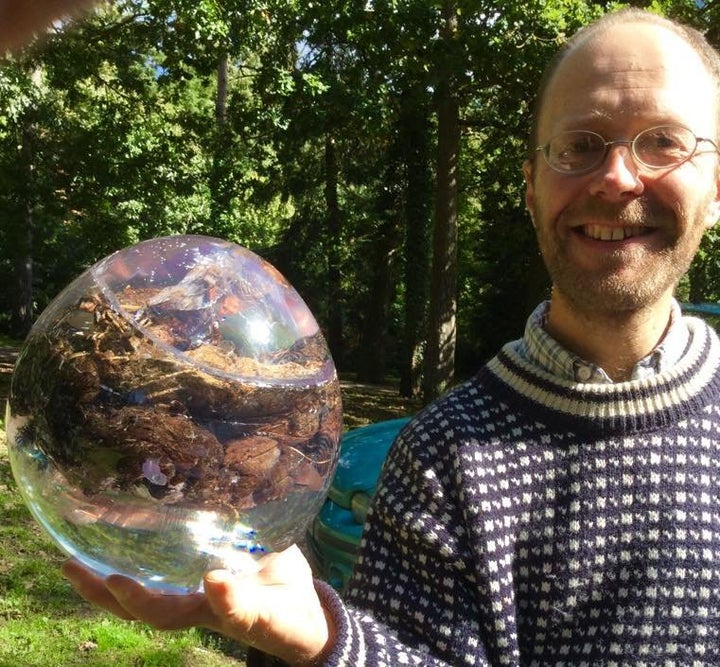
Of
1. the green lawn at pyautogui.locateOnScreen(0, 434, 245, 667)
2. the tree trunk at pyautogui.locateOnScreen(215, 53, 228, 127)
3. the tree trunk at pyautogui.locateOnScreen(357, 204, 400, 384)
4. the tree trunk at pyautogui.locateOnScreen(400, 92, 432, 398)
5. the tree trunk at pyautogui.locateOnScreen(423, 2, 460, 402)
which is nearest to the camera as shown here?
the green lawn at pyautogui.locateOnScreen(0, 434, 245, 667)

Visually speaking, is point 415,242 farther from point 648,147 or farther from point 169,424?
point 169,424

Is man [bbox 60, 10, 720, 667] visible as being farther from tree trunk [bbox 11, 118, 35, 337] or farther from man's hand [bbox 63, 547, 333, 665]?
tree trunk [bbox 11, 118, 35, 337]

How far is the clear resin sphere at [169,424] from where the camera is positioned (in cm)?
139

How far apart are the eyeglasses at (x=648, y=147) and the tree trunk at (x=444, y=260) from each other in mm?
9322

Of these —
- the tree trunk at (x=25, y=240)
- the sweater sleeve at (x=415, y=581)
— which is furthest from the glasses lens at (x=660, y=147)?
the tree trunk at (x=25, y=240)

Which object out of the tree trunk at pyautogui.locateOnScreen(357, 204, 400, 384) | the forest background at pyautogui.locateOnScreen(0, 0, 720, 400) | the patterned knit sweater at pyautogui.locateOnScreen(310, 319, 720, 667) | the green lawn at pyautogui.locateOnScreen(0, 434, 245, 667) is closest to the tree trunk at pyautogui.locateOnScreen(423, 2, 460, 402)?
the forest background at pyautogui.locateOnScreen(0, 0, 720, 400)

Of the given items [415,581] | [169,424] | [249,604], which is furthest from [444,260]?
[249,604]

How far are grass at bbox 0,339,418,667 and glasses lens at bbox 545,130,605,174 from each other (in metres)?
3.55

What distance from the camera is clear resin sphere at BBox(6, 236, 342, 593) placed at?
1.39 m

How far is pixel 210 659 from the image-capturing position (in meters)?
4.36

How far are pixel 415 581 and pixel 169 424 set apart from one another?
1.91 ft

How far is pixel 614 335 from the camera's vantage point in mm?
1736

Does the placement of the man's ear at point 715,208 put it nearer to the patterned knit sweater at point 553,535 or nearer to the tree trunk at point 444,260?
the patterned knit sweater at point 553,535

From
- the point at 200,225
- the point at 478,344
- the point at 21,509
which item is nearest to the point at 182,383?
the point at 21,509
